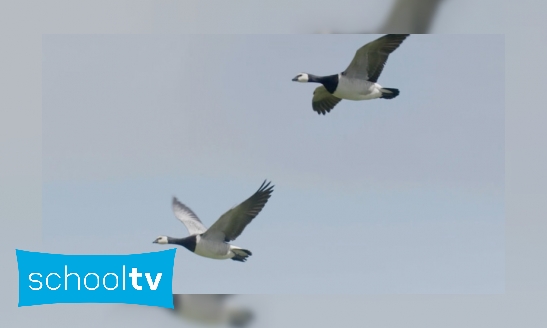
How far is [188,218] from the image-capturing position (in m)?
8.30

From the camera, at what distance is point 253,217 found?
7.39 meters

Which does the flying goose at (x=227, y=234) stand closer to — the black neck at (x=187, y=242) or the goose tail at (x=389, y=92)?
the black neck at (x=187, y=242)

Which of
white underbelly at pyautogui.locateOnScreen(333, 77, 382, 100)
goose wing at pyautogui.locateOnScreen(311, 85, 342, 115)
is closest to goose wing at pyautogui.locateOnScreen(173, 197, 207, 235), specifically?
goose wing at pyautogui.locateOnScreen(311, 85, 342, 115)

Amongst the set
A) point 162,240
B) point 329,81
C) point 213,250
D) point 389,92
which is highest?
point 329,81

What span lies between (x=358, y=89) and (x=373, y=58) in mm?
302

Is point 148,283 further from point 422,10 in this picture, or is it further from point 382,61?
point 422,10

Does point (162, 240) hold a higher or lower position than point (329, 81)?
lower

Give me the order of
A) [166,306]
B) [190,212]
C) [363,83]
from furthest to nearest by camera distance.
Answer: [190,212] → [363,83] → [166,306]

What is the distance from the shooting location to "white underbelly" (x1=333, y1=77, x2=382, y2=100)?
7.26 m

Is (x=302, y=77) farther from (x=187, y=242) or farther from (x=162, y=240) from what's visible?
(x=162, y=240)

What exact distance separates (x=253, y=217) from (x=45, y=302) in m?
1.58

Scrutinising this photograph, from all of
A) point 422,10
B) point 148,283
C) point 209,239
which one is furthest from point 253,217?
point 422,10

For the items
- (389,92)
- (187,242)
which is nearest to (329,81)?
(389,92)

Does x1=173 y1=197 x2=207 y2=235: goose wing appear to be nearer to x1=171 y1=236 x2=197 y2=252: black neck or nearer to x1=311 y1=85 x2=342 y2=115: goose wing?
x1=171 y1=236 x2=197 y2=252: black neck
